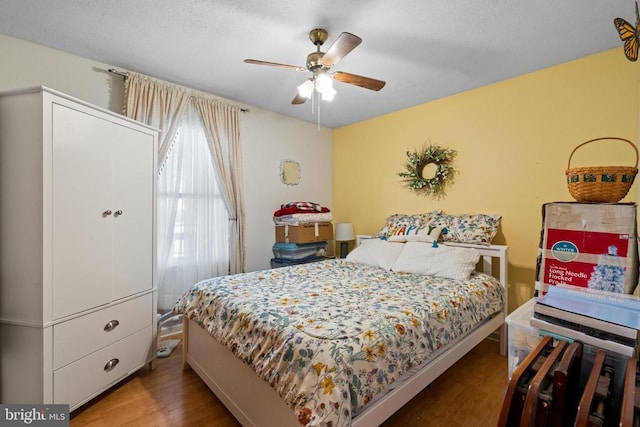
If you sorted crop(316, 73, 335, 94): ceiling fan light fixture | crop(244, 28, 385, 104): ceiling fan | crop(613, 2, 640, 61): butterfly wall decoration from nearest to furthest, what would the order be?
crop(613, 2, 640, 61): butterfly wall decoration < crop(244, 28, 385, 104): ceiling fan < crop(316, 73, 335, 94): ceiling fan light fixture

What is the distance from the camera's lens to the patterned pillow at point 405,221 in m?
3.04

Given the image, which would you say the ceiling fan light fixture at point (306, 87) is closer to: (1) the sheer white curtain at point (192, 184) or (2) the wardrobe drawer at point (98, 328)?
(1) the sheer white curtain at point (192, 184)

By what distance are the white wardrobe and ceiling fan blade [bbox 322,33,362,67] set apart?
4.90 ft

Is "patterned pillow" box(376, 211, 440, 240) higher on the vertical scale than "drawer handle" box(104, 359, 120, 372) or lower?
higher

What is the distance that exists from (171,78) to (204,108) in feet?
1.23

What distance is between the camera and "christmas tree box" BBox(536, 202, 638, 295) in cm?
100

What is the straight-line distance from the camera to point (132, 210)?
2027 millimetres

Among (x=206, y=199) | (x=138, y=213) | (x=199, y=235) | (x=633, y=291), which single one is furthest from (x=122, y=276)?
(x=633, y=291)

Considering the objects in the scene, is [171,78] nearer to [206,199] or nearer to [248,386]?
[206,199]

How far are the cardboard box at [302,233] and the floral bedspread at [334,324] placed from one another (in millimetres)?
1026

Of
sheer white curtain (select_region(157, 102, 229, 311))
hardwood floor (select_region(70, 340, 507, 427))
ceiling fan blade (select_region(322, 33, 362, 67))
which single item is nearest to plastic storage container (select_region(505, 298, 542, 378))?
hardwood floor (select_region(70, 340, 507, 427))

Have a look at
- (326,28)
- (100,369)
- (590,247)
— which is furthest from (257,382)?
(326,28)

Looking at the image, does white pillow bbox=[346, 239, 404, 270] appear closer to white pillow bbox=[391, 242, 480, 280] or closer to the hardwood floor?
white pillow bbox=[391, 242, 480, 280]

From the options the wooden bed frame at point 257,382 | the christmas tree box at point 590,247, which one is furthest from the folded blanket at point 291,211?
the christmas tree box at point 590,247
